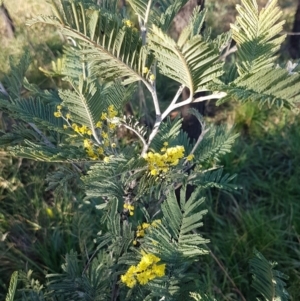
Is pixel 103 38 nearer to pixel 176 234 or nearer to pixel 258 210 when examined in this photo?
pixel 176 234

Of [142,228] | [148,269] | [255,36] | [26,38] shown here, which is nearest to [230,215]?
[142,228]

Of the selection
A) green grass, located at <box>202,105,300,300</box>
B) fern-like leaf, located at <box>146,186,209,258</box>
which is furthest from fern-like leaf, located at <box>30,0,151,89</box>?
green grass, located at <box>202,105,300,300</box>

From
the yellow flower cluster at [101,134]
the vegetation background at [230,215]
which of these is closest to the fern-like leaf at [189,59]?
the yellow flower cluster at [101,134]

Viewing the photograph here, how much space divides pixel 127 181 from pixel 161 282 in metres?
0.20

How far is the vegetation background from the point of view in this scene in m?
1.53

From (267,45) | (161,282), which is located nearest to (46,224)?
(161,282)

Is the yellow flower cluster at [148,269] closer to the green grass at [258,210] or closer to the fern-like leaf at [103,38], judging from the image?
the fern-like leaf at [103,38]

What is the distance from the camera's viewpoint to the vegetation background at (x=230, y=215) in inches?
60.2

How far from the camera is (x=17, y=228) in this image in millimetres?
1608

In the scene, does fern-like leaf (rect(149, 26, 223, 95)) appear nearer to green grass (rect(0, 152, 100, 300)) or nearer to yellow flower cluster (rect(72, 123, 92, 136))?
yellow flower cluster (rect(72, 123, 92, 136))

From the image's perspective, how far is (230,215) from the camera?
181cm

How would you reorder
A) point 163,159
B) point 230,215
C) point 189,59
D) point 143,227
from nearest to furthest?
point 189,59 → point 163,159 → point 143,227 → point 230,215

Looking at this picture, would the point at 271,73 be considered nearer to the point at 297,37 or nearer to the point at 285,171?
the point at 285,171

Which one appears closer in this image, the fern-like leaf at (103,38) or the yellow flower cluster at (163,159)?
the fern-like leaf at (103,38)
